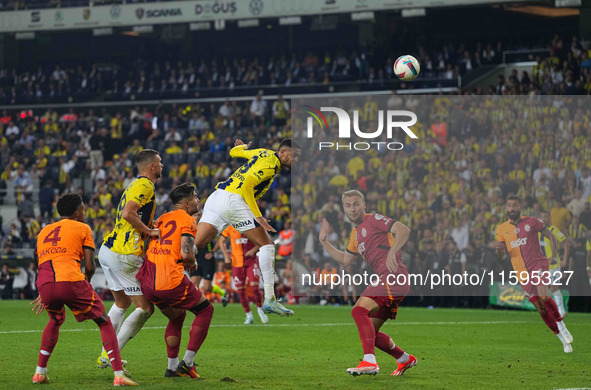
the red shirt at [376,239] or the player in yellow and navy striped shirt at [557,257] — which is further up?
the red shirt at [376,239]

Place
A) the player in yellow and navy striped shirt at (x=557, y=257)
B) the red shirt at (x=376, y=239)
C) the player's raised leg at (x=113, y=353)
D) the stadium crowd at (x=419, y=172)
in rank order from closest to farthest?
the player's raised leg at (x=113, y=353) → the red shirt at (x=376, y=239) → the player in yellow and navy striped shirt at (x=557, y=257) → the stadium crowd at (x=419, y=172)

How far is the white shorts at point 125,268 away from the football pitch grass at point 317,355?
0.99 m

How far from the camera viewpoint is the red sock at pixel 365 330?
9273mm

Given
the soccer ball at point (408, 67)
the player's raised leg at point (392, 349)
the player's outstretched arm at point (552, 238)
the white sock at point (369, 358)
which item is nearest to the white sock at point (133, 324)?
the white sock at point (369, 358)

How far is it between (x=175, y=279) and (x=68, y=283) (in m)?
1.11

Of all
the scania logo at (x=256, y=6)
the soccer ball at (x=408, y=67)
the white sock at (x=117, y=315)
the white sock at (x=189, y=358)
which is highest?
the scania logo at (x=256, y=6)

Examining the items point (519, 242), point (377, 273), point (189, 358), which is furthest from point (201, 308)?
point (519, 242)

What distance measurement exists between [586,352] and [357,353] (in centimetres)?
334

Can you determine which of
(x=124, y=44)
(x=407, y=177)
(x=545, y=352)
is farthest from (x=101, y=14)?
(x=545, y=352)

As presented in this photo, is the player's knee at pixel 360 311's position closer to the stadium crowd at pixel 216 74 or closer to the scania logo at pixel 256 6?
the stadium crowd at pixel 216 74

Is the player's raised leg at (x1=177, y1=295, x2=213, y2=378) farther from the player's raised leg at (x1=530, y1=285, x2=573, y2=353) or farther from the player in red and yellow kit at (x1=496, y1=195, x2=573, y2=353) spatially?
the player's raised leg at (x1=530, y1=285, x2=573, y2=353)

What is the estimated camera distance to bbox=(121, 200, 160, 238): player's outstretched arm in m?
9.11

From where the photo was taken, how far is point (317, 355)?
38.5 feet

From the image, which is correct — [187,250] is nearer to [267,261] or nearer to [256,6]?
[267,261]
